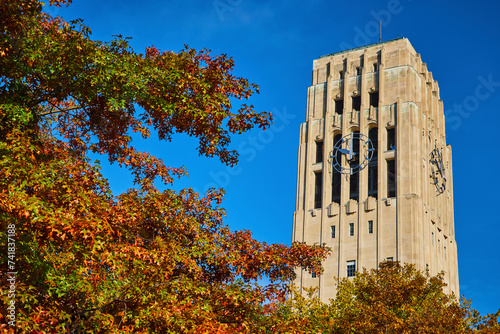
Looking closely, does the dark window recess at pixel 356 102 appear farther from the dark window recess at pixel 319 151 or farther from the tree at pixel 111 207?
the tree at pixel 111 207

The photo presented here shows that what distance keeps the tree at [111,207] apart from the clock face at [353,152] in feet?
216

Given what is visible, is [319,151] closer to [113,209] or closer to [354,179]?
[354,179]

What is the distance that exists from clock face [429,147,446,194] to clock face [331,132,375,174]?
7423 mm

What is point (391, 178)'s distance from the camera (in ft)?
257

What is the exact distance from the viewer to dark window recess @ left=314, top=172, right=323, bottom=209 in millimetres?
80562

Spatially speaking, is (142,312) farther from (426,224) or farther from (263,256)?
(426,224)

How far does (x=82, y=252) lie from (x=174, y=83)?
345 centimetres

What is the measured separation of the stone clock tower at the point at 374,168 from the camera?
74000mm

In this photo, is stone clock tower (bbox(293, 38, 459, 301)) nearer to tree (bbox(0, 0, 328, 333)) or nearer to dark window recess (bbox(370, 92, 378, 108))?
dark window recess (bbox(370, 92, 378, 108))

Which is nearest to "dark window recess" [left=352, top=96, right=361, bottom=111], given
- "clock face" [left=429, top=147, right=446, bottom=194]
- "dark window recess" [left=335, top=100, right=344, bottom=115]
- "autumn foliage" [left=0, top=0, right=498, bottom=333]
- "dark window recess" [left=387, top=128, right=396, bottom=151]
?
"dark window recess" [left=335, top=100, right=344, bottom=115]

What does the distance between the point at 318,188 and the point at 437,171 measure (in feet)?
45.3

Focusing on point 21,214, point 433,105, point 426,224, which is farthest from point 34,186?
point 433,105

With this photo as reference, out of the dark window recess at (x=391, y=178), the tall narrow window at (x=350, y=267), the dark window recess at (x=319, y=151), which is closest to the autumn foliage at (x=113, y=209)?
the tall narrow window at (x=350, y=267)

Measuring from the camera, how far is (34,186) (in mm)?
10422
